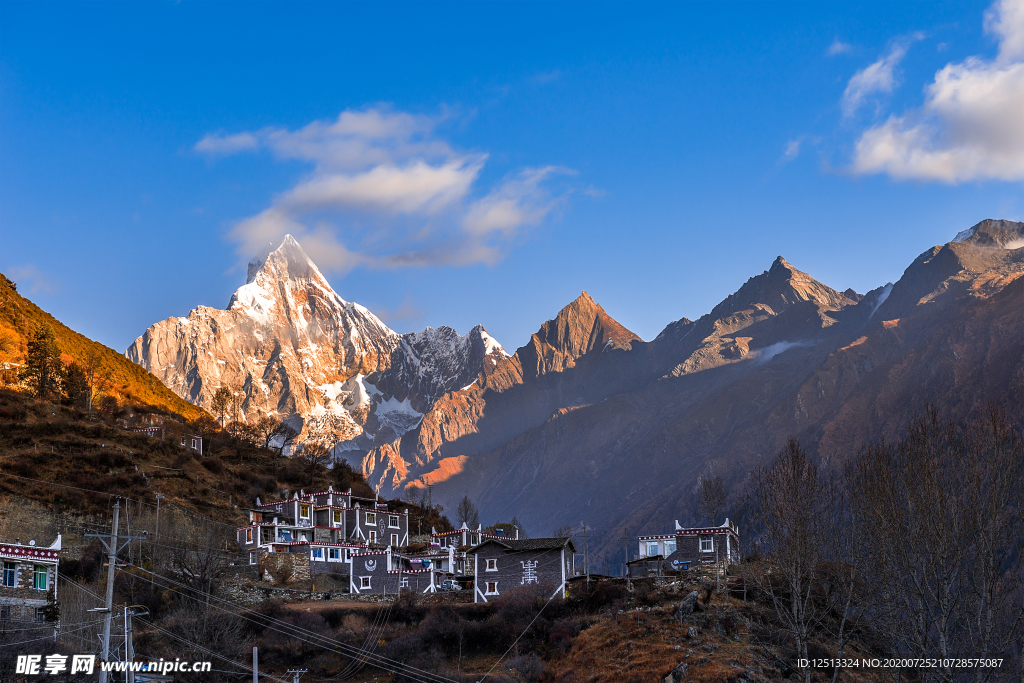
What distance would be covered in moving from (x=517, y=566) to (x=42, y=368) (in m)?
Result: 63.0

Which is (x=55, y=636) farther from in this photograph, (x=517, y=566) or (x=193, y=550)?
(x=517, y=566)

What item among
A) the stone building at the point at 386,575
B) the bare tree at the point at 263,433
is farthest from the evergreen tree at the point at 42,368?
the stone building at the point at 386,575

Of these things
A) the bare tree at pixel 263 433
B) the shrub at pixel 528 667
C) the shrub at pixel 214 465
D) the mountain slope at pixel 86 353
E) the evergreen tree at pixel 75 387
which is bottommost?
the shrub at pixel 528 667

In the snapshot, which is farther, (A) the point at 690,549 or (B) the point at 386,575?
(B) the point at 386,575

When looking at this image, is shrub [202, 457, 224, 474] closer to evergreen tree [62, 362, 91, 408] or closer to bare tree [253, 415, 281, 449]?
evergreen tree [62, 362, 91, 408]

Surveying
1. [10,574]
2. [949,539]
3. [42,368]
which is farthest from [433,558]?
[42,368]

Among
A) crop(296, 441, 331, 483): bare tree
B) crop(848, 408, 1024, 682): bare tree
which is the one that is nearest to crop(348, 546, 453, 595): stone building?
crop(848, 408, 1024, 682): bare tree

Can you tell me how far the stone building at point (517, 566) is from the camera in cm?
6650

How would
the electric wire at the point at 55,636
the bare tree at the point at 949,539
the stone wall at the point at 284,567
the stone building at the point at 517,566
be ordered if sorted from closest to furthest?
1. the bare tree at the point at 949,539
2. the electric wire at the point at 55,636
3. the stone building at the point at 517,566
4. the stone wall at the point at 284,567

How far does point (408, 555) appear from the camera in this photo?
7631 centimetres

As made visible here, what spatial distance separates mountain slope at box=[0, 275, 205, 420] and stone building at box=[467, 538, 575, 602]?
72.9 m

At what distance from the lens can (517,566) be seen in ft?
222

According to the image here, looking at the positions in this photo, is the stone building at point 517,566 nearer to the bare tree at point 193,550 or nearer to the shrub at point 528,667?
the shrub at point 528,667

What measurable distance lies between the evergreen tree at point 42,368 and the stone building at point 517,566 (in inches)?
2253
